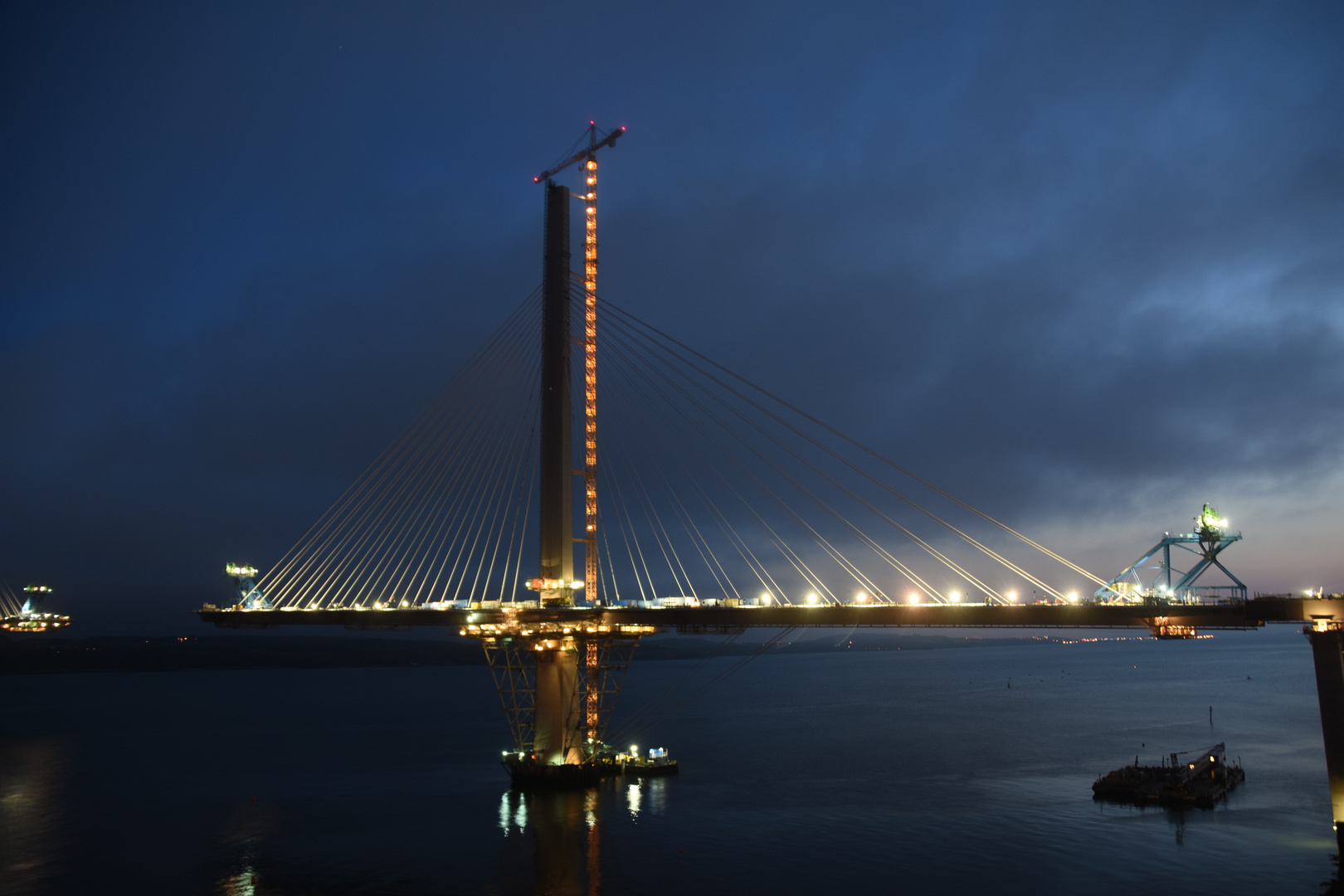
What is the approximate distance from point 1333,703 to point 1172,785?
75.5ft

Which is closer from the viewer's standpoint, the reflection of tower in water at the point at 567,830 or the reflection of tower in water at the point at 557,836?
the reflection of tower in water at the point at 557,836

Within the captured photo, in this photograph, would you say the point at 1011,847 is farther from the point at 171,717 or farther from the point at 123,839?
the point at 171,717

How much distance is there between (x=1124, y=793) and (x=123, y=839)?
68902 mm

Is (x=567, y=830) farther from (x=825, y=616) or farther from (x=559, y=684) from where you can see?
(x=825, y=616)

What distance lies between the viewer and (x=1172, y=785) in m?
63.0

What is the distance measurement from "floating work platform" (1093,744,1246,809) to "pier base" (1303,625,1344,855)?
59.7 ft

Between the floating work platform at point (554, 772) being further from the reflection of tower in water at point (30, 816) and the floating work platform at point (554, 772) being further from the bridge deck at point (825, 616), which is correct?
the reflection of tower in water at point (30, 816)

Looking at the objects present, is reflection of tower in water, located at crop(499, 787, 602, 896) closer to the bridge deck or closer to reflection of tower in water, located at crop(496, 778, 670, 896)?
reflection of tower in water, located at crop(496, 778, 670, 896)

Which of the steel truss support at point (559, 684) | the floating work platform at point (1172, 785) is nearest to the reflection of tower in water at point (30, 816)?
the steel truss support at point (559, 684)

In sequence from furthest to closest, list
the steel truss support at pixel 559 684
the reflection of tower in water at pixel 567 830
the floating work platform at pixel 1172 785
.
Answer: the steel truss support at pixel 559 684 → the floating work platform at pixel 1172 785 → the reflection of tower in water at pixel 567 830

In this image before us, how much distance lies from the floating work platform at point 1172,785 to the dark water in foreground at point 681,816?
4.61 feet

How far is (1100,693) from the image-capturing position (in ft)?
564

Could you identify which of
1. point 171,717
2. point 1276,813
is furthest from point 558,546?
point 171,717

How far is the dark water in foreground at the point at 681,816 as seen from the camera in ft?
147
